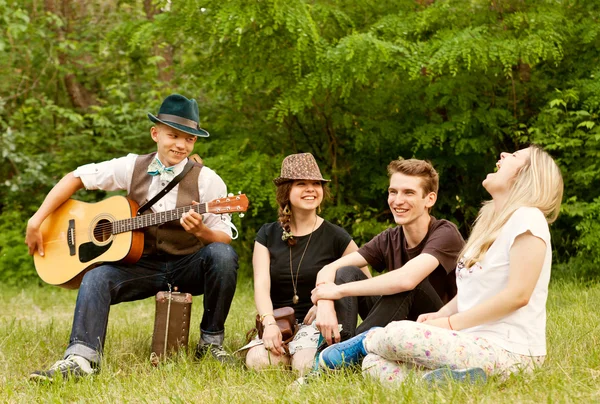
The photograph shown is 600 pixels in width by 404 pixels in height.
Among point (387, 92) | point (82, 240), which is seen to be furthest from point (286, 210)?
point (387, 92)

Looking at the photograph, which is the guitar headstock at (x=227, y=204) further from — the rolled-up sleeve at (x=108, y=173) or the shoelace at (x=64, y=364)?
the shoelace at (x=64, y=364)

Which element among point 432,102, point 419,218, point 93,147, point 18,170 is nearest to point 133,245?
point 419,218

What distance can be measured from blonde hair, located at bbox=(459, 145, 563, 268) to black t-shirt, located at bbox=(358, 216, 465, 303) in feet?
1.25

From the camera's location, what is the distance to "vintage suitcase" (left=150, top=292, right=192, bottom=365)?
13.1 ft

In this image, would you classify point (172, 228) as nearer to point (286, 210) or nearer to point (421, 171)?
point (286, 210)

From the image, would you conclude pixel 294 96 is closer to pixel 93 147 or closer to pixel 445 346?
pixel 93 147

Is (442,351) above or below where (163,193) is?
below

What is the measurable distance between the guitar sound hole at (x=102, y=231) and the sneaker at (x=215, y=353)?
2.76 ft

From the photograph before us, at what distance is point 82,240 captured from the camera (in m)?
4.41

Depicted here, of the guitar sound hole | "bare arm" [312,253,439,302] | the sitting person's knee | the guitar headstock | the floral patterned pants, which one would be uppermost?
the guitar headstock

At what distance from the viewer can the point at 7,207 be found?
9.57 metres

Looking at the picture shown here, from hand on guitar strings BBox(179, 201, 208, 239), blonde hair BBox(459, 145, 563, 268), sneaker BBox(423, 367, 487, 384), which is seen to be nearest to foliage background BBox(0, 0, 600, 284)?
hand on guitar strings BBox(179, 201, 208, 239)

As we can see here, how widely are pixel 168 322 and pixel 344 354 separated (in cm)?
115

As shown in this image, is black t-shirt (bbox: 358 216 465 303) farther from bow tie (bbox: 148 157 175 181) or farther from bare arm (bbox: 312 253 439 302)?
bow tie (bbox: 148 157 175 181)
